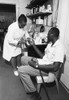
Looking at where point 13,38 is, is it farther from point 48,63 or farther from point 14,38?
point 48,63

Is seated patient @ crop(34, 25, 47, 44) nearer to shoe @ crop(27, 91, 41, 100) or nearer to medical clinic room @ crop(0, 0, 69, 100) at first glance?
medical clinic room @ crop(0, 0, 69, 100)

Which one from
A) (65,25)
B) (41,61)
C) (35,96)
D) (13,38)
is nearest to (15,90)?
(35,96)

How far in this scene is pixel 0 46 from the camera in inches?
182

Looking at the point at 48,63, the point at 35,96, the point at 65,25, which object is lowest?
the point at 35,96

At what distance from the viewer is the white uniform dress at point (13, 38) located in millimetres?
2240

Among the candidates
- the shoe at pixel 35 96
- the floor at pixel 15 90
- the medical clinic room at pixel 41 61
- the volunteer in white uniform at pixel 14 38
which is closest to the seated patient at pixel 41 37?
the medical clinic room at pixel 41 61

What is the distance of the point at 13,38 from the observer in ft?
7.55

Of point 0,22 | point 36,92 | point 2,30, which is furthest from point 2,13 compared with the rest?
point 36,92

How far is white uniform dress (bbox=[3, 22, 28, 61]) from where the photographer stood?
2240mm

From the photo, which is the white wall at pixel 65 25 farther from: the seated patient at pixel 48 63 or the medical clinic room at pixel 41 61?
the seated patient at pixel 48 63

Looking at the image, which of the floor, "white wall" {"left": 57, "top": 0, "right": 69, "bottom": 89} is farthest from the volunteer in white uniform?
"white wall" {"left": 57, "top": 0, "right": 69, "bottom": 89}

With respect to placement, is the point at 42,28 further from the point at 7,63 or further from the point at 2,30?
the point at 2,30

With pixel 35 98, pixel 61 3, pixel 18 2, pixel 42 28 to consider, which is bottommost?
pixel 35 98

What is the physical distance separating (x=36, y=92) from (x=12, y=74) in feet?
3.20
